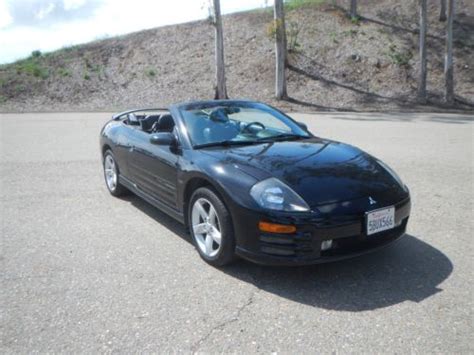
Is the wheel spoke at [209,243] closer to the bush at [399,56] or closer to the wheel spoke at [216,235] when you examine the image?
the wheel spoke at [216,235]

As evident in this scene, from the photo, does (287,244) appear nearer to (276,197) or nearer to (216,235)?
(276,197)

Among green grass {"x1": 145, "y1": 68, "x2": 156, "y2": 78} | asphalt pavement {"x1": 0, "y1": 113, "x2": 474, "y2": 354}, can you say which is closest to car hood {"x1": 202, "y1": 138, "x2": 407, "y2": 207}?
asphalt pavement {"x1": 0, "y1": 113, "x2": 474, "y2": 354}

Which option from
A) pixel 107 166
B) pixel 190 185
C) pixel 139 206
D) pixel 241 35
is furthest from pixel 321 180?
pixel 241 35

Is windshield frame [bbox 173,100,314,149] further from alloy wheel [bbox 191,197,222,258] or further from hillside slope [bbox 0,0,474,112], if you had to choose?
hillside slope [bbox 0,0,474,112]

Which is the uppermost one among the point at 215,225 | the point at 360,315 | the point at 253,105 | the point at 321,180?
the point at 253,105

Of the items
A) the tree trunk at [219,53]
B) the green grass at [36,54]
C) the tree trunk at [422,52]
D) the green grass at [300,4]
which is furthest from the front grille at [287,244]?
the green grass at [36,54]

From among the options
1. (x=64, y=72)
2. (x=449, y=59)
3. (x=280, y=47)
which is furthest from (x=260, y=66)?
(x=64, y=72)

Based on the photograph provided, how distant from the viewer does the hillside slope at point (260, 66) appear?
877 inches

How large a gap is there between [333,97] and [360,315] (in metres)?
19.7

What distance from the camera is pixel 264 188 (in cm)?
350

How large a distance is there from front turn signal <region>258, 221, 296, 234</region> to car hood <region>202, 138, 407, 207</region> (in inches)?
9.5

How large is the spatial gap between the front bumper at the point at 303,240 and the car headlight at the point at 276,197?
81mm

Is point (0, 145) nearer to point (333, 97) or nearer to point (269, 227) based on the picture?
point (269, 227)

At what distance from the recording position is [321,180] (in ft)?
11.9
